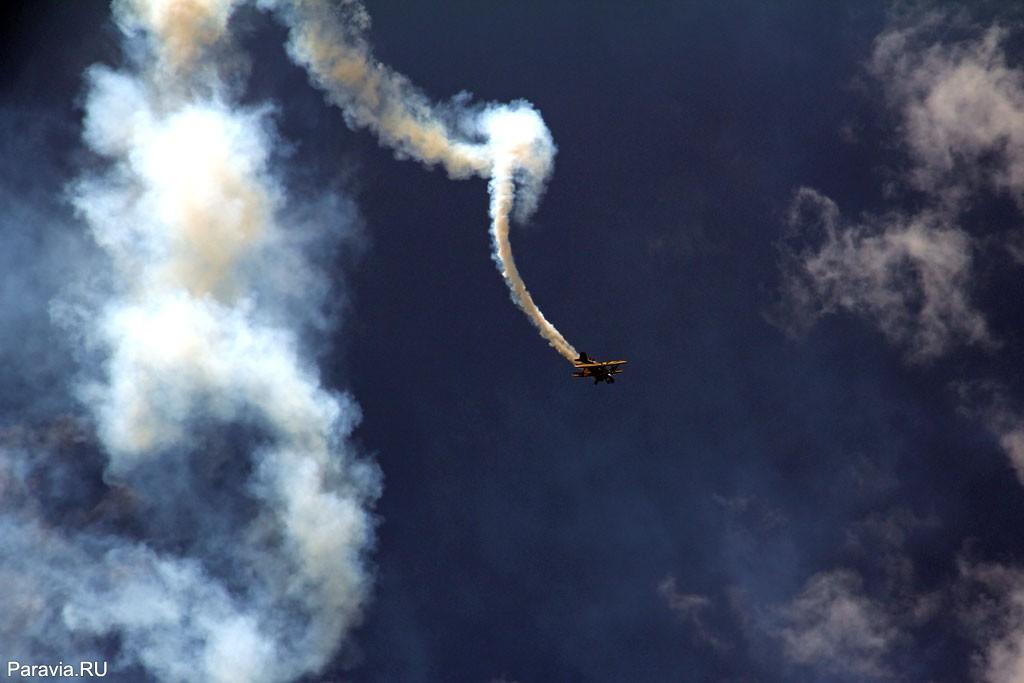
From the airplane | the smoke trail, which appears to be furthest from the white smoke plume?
the airplane

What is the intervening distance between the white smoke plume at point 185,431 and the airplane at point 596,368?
18.2 metres

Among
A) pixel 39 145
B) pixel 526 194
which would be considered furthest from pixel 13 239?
pixel 526 194

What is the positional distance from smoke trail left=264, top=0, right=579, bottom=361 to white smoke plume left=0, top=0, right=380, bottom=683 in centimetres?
614

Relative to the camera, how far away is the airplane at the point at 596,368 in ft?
340

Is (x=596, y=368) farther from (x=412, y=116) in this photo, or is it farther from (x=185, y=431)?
(x=185, y=431)

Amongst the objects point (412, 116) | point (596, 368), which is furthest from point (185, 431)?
point (596, 368)

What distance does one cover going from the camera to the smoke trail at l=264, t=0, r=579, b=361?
10300 cm

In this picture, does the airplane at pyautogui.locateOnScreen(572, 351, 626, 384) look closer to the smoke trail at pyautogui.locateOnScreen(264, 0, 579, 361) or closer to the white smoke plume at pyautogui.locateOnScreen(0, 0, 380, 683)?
the smoke trail at pyautogui.locateOnScreen(264, 0, 579, 361)

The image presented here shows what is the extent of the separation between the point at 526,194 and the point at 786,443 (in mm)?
29073

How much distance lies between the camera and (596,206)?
112938 millimetres

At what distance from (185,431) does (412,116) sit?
2769cm

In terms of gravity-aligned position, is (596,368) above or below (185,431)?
below

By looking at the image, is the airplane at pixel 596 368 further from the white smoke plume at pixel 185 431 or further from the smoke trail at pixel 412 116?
the white smoke plume at pixel 185 431

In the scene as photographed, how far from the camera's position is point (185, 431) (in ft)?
354
